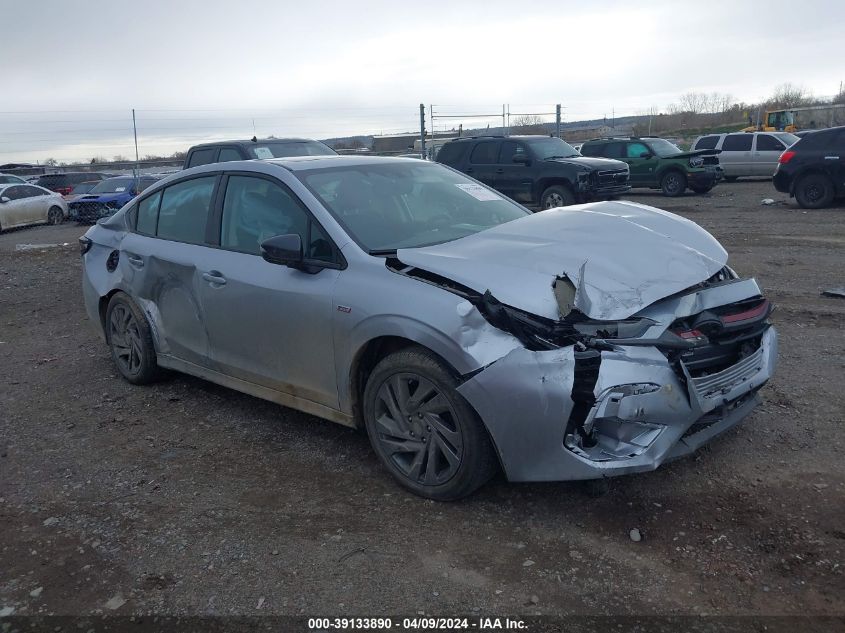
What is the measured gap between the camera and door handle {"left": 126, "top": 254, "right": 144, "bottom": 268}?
17.4ft

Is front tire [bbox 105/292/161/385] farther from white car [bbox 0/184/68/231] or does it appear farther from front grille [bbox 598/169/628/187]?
white car [bbox 0/184/68/231]

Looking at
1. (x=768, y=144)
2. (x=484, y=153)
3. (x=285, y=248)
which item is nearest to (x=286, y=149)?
(x=484, y=153)

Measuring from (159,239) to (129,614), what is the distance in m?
3.01

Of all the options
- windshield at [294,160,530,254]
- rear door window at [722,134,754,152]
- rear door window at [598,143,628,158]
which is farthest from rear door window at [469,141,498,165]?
windshield at [294,160,530,254]

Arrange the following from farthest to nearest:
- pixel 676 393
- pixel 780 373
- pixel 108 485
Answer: pixel 780 373
pixel 108 485
pixel 676 393

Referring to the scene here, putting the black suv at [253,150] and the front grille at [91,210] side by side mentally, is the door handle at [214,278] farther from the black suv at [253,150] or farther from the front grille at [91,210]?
the front grille at [91,210]

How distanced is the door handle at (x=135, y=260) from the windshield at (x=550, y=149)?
11.1 meters

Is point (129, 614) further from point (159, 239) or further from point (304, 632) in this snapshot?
point (159, 239)

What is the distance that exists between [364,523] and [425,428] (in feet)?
1.78

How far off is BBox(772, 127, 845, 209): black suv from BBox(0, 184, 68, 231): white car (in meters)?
20.1

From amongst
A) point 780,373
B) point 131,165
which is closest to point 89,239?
point 780,373

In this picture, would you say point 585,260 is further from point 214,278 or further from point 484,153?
point 484,153

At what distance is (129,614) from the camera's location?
293 cm

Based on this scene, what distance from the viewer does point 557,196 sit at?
14812mm
